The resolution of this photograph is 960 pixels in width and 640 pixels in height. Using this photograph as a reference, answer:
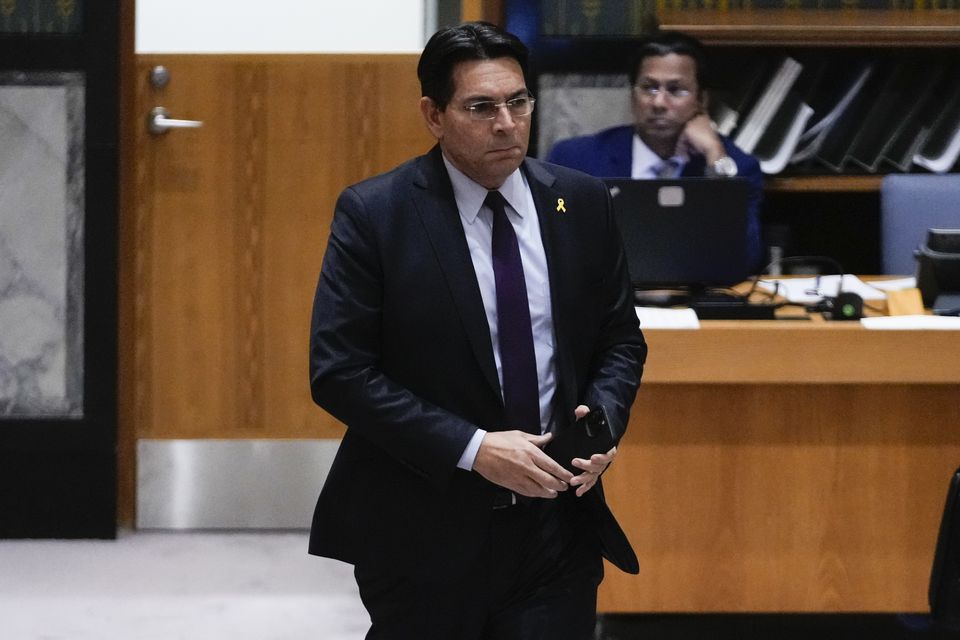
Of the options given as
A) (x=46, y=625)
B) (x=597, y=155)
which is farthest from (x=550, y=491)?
(x=597, y=155)

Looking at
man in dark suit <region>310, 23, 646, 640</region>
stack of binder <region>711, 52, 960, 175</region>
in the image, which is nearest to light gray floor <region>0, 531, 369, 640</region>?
man in dark suit <region>310, 23, 646, 640</region>

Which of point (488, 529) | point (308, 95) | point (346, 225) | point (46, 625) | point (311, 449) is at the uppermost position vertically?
point (308, 95)

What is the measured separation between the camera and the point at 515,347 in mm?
1922

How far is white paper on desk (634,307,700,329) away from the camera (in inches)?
118

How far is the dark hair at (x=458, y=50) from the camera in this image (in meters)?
1.86

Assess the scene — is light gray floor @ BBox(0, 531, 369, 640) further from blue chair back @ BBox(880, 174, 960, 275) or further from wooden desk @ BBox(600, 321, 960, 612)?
blue chair back @ BBox(880, 174, 960, 275)

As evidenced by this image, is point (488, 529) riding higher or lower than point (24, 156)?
lower

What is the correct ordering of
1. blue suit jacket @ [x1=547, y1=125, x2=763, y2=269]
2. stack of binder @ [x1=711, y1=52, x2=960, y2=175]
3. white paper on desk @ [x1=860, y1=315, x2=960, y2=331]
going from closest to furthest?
white paper on desk @ [x1=860, y1=315, x2=960, y2=331] → blue suit jacket @ [x1=547, y1=125, x2=763, y2=269] → stack of binder @ [x1=711, y1=52, x2=960, y2=175]

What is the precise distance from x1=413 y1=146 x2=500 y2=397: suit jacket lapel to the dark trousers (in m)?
A: 0.21

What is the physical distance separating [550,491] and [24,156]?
2.83 meters

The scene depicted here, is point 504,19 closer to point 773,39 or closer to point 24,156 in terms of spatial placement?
point 773,39

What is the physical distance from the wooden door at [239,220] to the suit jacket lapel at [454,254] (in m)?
2.30

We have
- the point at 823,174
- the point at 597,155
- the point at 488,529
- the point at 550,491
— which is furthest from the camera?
the point at 823,174

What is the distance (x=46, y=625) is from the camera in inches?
138
